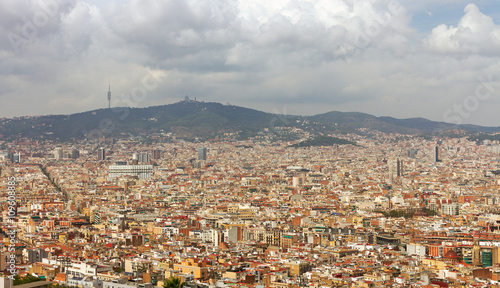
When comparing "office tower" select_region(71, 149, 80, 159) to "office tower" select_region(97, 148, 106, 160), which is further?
"office tower" select_region(71, 149, 80, 159)

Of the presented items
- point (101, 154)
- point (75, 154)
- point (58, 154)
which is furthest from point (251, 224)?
point (75, 154)

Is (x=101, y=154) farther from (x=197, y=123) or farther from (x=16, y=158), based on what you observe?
(x=197, y=123)

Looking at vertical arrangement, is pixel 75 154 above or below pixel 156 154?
above

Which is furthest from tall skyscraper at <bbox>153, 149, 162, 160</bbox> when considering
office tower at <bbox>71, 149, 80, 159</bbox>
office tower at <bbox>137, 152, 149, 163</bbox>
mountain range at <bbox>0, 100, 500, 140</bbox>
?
mountain range at <bbox>0, 100, 500, 140</bbox>

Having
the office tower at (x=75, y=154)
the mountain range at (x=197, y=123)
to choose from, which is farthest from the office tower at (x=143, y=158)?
the mountain range at (x=197, y=123)

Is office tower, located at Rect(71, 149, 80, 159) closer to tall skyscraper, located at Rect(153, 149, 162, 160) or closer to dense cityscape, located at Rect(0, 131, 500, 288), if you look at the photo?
dense cityscape, located at Rect(0, 131, 500, 288)

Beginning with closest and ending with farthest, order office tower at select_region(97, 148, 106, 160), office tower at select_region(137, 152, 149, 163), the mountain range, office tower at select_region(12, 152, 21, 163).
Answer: office tower at select_region(12, 152, 21, 163) → office tower at select_region(137, 152, 149, 163) → office tower at select_region(97, 148, 106, 160) → the mountain range

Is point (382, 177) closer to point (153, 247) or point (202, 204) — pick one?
point (202, 204)

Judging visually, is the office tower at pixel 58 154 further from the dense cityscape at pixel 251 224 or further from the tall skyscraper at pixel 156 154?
the tall skyscraper at pixel 156 154
